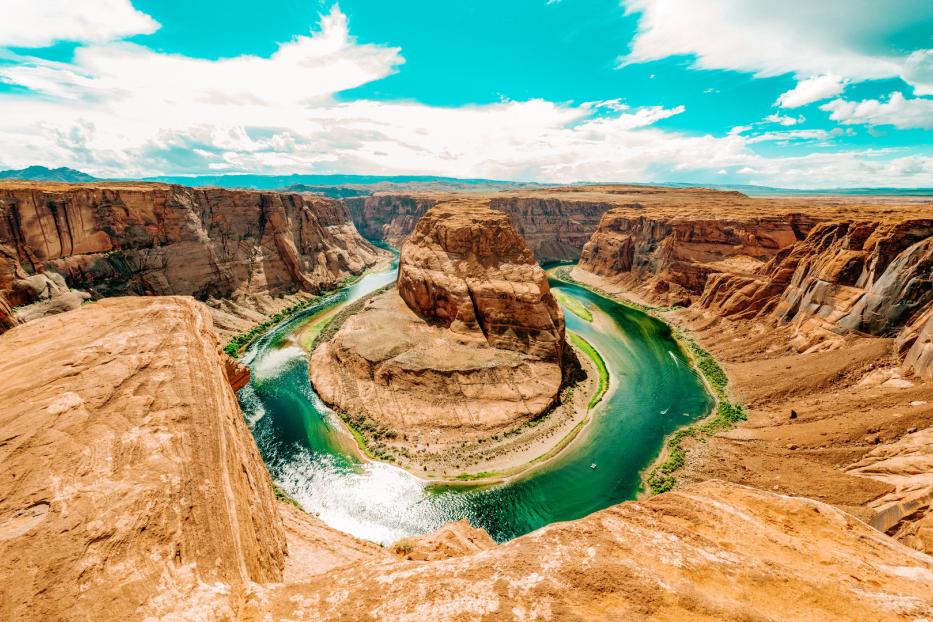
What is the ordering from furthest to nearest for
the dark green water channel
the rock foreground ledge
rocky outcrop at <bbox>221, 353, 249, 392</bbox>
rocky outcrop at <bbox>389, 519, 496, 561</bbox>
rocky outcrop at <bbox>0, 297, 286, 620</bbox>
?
the dark green water channel < rocky outcrop at <bbox>221, 353, 249, 392</bbox> < rocky outcrop at <bbox>389, 519, 496, 561</bbox> < the rock foreground ledge < rocky outcrop at <bbox>0, 297, 286, 620</bbox>

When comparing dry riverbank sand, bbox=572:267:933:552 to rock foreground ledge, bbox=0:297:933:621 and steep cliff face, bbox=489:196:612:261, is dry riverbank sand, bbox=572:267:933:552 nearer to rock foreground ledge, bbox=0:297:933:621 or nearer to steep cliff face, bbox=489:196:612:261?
rock foreground ledge, bbox=0:297:933:621

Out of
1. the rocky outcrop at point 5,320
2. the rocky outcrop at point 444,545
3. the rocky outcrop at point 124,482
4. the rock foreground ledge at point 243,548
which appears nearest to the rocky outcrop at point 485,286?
the rocky outcrop at point 444,545

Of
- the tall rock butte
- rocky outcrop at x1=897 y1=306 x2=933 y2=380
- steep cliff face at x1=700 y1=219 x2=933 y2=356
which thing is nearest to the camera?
rocky outcrop at x1=897 y1=306 x2=933 y2=380

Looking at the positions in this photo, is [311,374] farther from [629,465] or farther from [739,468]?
[739,468]

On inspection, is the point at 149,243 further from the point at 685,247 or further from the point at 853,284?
the point at 685,247

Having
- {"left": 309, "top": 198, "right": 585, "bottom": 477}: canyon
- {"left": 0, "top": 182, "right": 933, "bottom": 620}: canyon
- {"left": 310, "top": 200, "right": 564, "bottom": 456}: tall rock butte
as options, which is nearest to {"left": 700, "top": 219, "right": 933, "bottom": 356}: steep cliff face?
{"left": 0, "top": 182, "right": 933, "bottom": 620}: canyon

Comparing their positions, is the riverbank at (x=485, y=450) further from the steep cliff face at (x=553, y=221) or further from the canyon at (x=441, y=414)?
the steep cliff face at (x=553, y=221)
